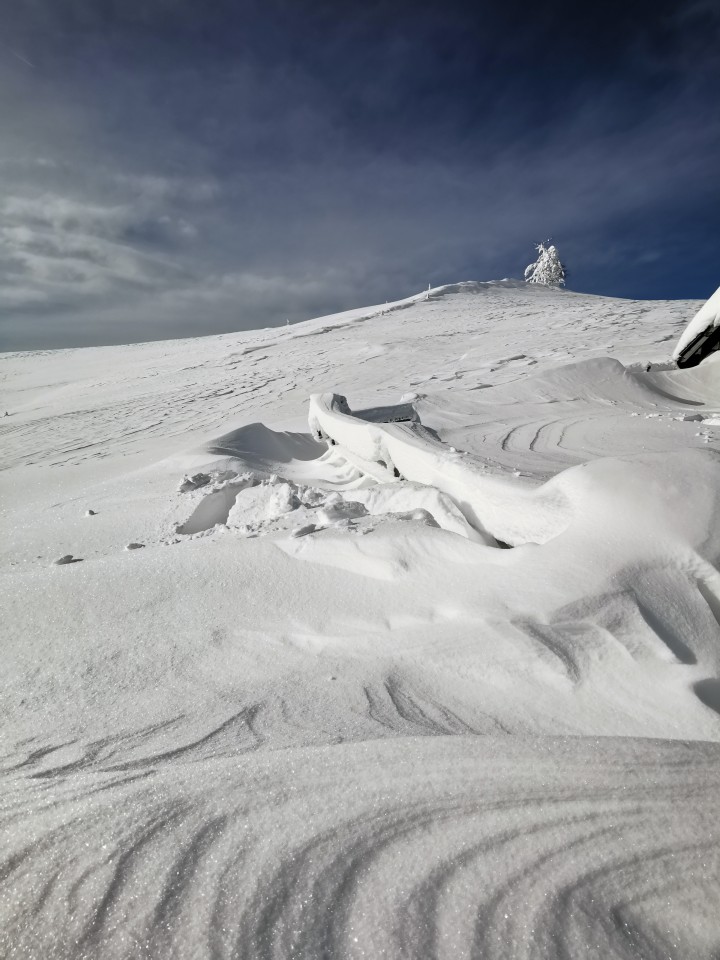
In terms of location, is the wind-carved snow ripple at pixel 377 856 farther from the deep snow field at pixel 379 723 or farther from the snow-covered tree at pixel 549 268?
the snow-covered tree at pixel 549 268

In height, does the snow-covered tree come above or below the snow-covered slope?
above

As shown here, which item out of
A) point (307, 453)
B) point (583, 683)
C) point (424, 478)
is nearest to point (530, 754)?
point (583, 683)

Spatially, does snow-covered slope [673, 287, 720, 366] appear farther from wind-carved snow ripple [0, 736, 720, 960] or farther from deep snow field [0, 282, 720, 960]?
wind-carved snow ripple [0, 736, 720, 960]

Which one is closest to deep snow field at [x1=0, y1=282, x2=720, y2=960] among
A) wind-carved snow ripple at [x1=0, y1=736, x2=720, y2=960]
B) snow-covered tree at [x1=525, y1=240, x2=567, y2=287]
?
wind-carved snow ripple at [x1=0, y1=736, x2=720, y2=960]

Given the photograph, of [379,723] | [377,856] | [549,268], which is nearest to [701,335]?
[379,723]

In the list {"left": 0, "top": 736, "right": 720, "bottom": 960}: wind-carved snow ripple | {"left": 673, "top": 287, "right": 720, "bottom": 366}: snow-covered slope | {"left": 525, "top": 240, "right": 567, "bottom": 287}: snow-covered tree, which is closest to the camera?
{"left": 0, "top": 736, "right": 720, "bottom": 960}: wind-carved snow ripple

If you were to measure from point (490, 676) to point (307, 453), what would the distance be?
3.66 m

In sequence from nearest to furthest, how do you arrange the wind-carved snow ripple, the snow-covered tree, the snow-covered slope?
the wind-carved snow ripple, the snow-covered slope, the snow-covered tree

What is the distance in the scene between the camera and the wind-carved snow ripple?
0.63m

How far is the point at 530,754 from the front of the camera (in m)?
0.88

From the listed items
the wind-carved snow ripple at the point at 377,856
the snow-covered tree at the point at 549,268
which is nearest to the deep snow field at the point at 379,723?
the wind-carved snow ripple at the point at 377,856

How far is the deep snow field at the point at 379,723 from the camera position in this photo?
2.15 ft

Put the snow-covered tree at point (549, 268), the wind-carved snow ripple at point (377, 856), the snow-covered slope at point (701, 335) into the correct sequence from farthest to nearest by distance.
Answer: the snow-covered tree at point (549, 268), the snow-covered slope at point (701, 335), the wind-carved snow ripple at point (377, 856)

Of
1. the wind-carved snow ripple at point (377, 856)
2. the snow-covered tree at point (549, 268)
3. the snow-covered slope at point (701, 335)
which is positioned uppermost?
the snow-covered tree at point (549, 268)
